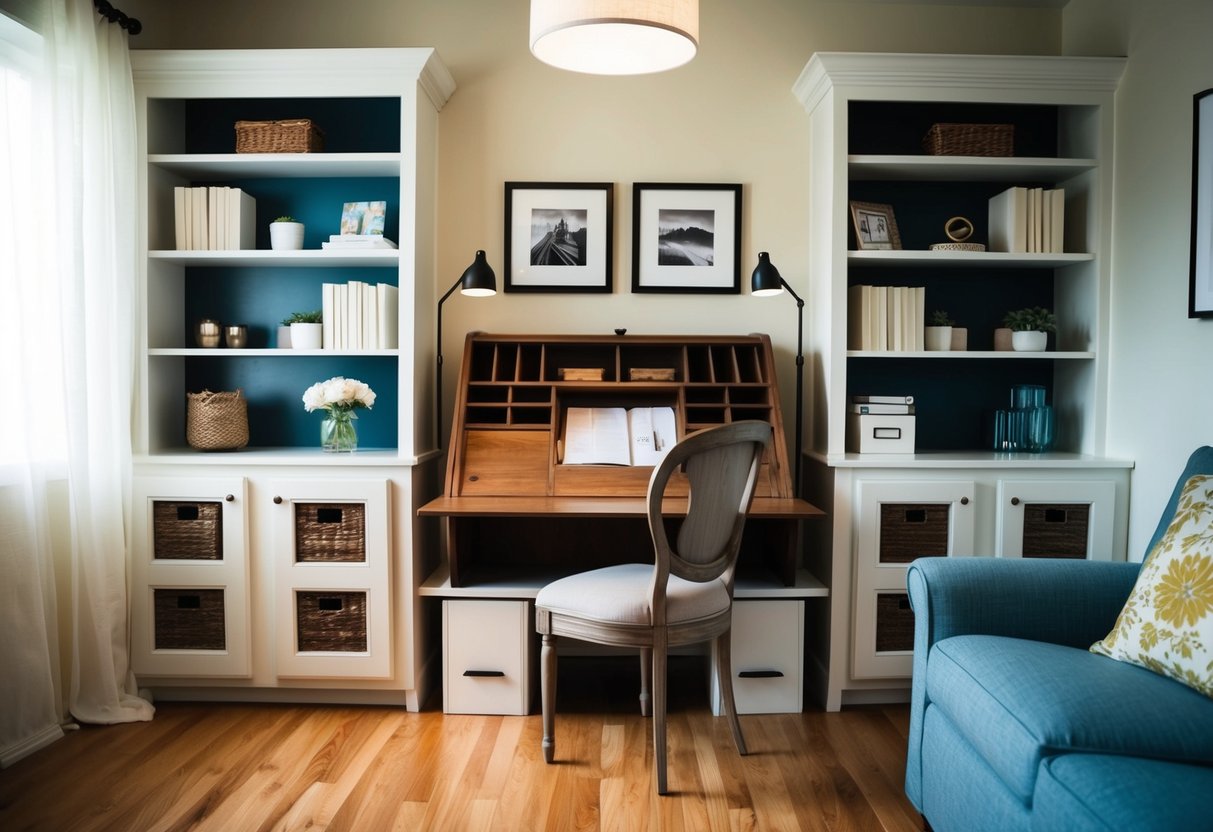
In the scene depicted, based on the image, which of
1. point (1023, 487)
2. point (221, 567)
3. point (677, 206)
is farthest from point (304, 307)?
point (1023, 487)

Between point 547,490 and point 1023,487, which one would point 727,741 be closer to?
point 547,490

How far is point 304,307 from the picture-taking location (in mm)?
3082

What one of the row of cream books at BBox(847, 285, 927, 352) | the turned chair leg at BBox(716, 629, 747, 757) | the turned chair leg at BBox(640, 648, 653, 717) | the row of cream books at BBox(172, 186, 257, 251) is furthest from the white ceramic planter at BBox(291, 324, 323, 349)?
the row of cream books at BBox(847, 285, 927, 352)

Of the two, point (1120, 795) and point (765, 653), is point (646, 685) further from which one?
point (1120, 795)

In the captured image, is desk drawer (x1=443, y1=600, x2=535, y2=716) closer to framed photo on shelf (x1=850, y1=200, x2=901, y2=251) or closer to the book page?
the book page

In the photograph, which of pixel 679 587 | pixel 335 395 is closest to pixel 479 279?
pixel 335 395

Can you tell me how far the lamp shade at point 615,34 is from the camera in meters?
1.55

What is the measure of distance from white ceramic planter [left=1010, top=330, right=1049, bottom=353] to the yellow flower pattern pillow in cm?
110

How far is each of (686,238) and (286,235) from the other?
1.51m

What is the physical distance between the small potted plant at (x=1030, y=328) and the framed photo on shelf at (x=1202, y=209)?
522 mm

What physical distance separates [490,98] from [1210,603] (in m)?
2.79

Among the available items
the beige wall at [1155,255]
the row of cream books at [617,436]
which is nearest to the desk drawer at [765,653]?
the row of cream books at [617,436]

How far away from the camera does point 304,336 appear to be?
284 centimetres

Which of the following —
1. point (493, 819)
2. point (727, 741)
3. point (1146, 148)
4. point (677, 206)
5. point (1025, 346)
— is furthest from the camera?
point (677, 206)
